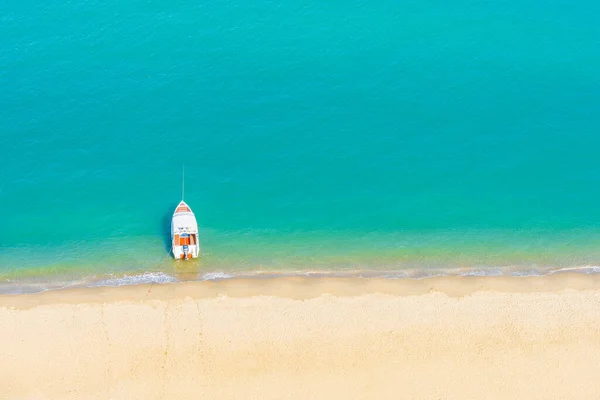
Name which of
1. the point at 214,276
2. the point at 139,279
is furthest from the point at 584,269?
the point at 139,279

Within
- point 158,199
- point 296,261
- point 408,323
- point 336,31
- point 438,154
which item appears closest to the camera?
point 408,323

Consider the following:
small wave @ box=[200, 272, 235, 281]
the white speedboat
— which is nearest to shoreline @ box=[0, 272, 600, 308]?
small wave @ box=[200, 272, 235, 281]

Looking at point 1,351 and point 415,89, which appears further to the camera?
point 415,89

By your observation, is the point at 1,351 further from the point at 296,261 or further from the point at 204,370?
the point at 296,261

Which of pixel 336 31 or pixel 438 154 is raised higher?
pixel 336 31

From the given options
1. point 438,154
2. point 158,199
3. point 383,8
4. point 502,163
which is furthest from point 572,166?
point 158,199

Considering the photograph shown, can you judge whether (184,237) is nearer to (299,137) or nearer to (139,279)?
(139,279)
